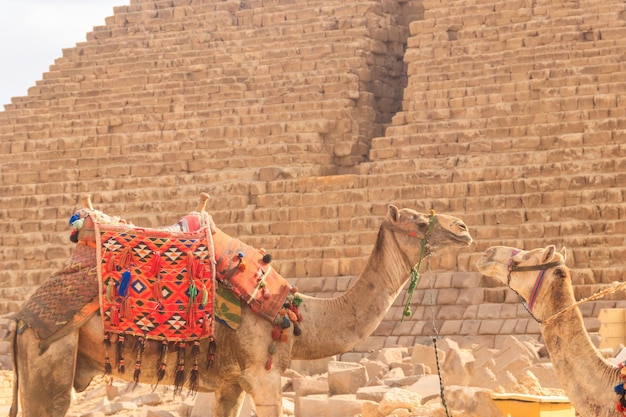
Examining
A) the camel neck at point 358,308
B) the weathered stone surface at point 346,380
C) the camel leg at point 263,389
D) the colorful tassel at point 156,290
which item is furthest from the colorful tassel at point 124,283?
the weathered stone surface at point 346,380

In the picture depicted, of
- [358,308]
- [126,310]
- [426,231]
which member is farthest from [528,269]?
[126,310]

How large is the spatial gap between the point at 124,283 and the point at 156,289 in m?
0.20

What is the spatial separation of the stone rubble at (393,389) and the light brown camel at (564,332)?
2.65 ft

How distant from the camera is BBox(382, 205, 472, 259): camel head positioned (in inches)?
380

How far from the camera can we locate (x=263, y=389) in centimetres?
929

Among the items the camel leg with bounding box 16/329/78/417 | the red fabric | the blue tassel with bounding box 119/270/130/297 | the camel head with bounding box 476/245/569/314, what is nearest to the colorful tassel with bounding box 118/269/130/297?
the blue tassel with bounding box 119/270/130/297

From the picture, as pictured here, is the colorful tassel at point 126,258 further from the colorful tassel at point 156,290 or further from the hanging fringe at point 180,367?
the hanging fringe at point 180,367

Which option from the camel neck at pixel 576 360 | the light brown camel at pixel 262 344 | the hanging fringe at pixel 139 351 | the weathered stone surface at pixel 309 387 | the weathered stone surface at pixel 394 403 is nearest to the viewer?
the camel neck at pixel 576 360

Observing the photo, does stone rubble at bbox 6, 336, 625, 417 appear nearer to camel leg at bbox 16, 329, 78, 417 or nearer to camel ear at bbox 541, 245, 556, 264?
camel ear at bbox 541, 245, 556, 264

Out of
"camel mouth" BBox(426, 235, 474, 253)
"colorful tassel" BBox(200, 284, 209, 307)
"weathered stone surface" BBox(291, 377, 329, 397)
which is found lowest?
"weathered stone surface" BBox(291, 377, 329, 397)

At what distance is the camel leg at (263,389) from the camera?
30.4ft

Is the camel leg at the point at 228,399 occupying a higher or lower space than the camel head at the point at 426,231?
lower

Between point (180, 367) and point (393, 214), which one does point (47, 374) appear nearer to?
point (180, 367)

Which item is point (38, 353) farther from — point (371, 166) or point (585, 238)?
point (371, 166)
